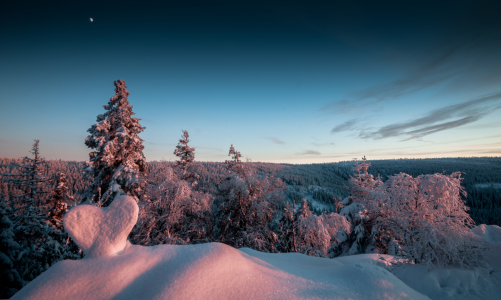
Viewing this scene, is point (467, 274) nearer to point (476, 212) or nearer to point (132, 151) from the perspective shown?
point (132, 151)

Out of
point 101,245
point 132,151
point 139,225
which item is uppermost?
point 132,151

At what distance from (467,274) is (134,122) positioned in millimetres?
17852

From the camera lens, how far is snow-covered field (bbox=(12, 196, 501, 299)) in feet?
8.20

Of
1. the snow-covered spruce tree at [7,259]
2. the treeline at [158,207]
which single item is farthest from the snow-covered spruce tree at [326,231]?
the snow-covered spruce tree at [7,259]

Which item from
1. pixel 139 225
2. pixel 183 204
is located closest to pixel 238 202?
pixel 183 204

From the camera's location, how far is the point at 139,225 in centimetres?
1227

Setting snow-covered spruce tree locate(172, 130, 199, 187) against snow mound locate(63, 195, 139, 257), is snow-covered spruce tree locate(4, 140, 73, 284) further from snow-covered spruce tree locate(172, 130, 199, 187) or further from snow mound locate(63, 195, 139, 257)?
snow mound locate(63, 195, 139, 257)

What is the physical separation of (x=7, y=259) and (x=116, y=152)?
25.9 ft

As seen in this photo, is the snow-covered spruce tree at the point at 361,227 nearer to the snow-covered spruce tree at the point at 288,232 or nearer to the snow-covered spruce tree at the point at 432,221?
the snow-covered spruce tree at the point at 432,221

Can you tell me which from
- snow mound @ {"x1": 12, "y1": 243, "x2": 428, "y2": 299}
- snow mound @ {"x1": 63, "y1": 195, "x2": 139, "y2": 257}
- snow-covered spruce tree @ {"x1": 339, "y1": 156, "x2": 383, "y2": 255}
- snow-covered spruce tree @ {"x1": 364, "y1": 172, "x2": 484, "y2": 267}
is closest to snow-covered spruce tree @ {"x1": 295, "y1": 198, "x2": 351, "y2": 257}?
snow-covered spruce tree @ {"x1": 339, "y1": 156, "x2": 383, "y2": 255}

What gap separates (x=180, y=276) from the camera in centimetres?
267

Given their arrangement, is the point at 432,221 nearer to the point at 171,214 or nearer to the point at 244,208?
the point at 244,208

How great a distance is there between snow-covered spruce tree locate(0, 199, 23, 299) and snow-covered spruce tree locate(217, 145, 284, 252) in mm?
12011

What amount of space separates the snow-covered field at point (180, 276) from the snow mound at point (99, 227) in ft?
0.04
